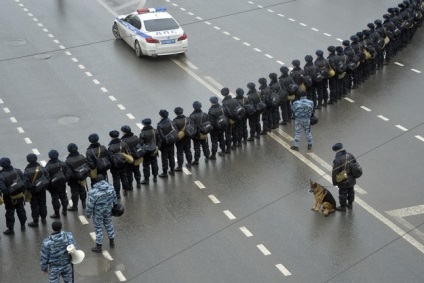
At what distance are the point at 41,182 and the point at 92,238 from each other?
151cm

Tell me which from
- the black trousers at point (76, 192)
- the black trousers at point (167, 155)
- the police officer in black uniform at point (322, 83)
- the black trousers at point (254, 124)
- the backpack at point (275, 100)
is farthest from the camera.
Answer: the police officer in black uniform at point (322, 83)

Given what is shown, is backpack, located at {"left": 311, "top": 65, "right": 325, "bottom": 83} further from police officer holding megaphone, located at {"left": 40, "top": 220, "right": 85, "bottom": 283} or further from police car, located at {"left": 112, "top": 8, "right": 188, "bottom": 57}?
police officer holding megaphone, located at {"left": 40, "top": 220, "right": 85, "bottom": 283}

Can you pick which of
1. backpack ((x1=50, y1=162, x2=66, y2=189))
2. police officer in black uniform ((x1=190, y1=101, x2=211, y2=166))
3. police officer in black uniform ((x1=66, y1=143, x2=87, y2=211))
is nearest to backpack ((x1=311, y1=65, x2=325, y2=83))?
police officer in black uniform ((x1=190, y1=101, x2=211, y2=166))

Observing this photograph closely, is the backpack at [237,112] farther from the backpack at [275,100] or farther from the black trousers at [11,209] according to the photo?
the black trousers at [11,209]

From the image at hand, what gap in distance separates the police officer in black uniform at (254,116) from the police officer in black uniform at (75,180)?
16.6 feet

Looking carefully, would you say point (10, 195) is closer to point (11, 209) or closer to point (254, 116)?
point (11, 209)

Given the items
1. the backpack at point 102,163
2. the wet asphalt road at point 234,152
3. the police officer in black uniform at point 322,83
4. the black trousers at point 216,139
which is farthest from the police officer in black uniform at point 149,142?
the police officer in black uniform at point 322,83

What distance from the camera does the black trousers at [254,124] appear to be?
22.3 metres

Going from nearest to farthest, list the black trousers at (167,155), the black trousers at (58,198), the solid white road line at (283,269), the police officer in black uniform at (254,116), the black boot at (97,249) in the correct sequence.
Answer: the solid white road line at (283,269)
the black boot at (97,249)
the black trousers at (58,198)
the black trousers at (167,155)
the police officer in black uniform at (254,116)

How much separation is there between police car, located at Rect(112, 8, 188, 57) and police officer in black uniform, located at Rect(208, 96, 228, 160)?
719cm

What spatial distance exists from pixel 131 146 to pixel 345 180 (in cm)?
465

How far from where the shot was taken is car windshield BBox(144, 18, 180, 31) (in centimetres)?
2875

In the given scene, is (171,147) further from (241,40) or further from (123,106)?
(241,40)

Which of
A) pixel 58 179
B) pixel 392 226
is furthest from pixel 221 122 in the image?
pixel 392 226
